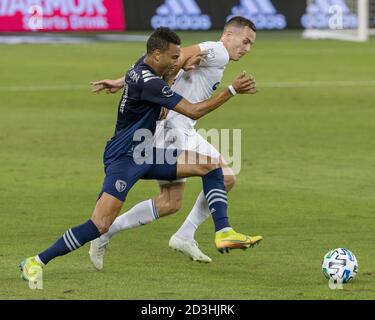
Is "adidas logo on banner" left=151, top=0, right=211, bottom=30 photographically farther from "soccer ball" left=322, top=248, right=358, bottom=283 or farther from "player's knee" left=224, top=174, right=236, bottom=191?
"soccer ball" left=322, top=248, right=358, bottom=283

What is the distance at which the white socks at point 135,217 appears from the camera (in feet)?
37.5

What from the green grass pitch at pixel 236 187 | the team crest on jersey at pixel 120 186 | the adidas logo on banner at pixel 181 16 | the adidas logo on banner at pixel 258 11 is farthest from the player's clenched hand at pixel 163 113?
the adidas logo on banner at pixel 258 11

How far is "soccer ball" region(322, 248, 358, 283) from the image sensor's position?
10.1 m

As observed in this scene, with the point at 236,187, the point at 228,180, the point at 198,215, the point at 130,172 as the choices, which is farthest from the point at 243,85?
the point at 236,187

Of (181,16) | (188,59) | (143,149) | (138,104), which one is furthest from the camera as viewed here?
(181,16)

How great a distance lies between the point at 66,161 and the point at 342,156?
4.32 metres

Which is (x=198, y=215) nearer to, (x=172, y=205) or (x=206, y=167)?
(x=172, y=205)

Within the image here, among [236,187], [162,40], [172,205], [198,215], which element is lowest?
[236,187]

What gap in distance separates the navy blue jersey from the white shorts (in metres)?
0.67

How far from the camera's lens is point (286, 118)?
74.5 ft

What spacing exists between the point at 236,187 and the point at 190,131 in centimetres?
450

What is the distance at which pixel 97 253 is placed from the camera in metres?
11.0
